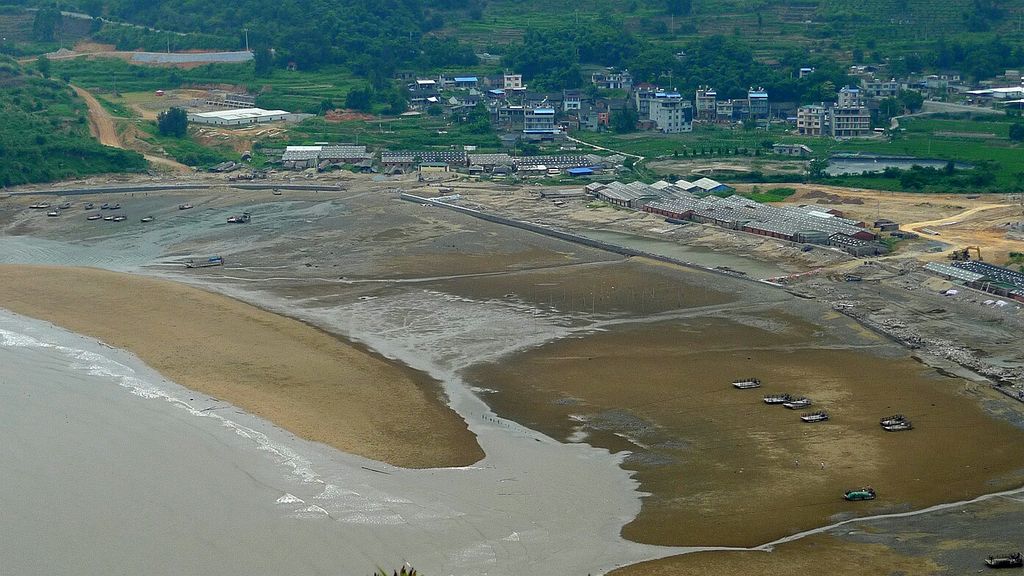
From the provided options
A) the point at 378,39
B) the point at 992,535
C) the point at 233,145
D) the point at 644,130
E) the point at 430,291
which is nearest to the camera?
the point at 992,535

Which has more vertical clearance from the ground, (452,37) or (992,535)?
(452,37)

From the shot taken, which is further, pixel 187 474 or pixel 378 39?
pixel 378 39

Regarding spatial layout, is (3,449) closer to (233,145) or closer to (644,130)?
(233,145)

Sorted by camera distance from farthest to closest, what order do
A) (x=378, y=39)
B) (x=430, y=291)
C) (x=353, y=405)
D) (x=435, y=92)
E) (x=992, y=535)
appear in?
(x=378, y=39), (x=435, y=92), (x=430, y=291), (x=353, y=405), (x=992, y=535)

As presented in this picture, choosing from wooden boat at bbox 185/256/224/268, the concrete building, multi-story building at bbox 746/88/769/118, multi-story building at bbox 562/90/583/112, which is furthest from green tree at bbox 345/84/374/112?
wooden boat at bbox 185/256/224/268

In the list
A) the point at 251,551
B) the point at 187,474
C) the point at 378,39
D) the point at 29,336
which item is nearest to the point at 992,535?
the point at 251,551

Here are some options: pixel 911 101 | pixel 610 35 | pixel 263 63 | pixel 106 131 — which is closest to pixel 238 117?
pixel 106 131
